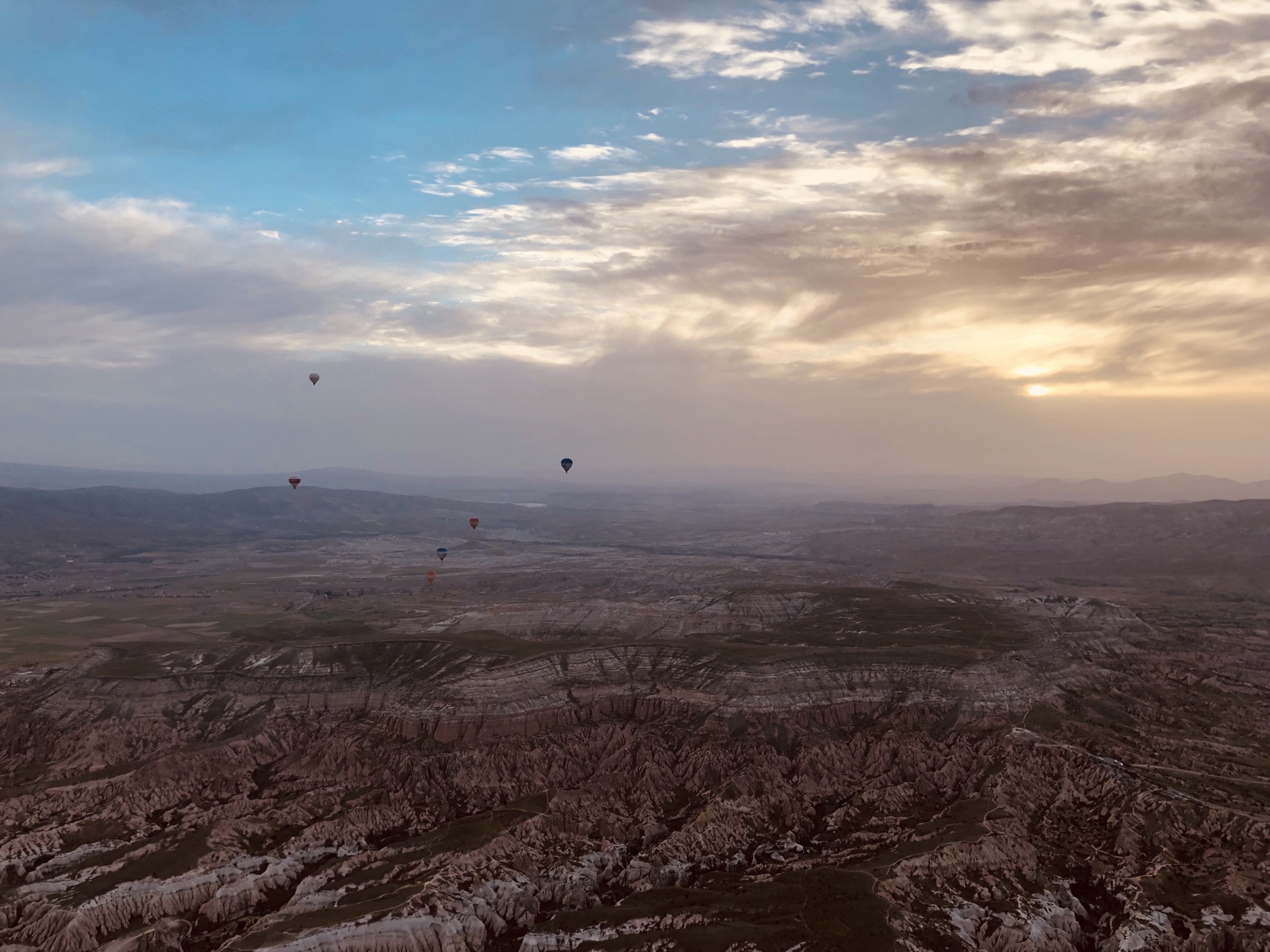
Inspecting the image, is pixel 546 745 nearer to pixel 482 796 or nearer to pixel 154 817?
pixel 482 796

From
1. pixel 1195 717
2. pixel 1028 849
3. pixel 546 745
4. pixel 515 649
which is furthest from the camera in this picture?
pixel 515 649

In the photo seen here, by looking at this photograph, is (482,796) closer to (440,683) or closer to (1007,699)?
(440,683)

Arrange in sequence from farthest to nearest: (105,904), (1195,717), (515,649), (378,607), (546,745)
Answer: (378,607), (515,649), (1195,717), (546,745), (105,904)

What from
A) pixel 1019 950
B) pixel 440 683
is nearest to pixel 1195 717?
pixel 1019 950

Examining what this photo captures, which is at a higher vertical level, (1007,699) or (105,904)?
(1007,699)

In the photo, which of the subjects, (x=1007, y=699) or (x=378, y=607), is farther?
(x=378, y=607)

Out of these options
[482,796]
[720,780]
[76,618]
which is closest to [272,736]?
[482,796]
